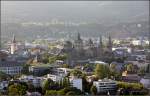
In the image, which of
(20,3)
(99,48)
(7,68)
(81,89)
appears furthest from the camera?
(20,3)

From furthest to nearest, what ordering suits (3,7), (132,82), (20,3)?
(20,3) < (3,7) < (132,82)

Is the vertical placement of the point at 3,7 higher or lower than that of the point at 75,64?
higher

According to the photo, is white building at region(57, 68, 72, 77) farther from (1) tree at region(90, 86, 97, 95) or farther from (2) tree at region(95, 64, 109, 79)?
(1) tree at region(90, 86, 97, 95)

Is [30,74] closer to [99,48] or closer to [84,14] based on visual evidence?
[99,48]

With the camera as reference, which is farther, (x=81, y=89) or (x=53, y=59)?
(x=53, y=59)

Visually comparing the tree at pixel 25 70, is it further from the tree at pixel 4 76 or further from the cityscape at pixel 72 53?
the tree at pixel 4 76

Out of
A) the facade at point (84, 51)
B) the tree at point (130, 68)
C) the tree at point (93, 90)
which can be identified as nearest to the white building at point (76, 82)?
the tree at point (93, 90)

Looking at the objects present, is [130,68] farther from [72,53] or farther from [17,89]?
[17,89]

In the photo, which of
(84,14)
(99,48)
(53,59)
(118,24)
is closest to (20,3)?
(84,14)

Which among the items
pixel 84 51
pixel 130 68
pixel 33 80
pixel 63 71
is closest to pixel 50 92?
pixel 33 80
